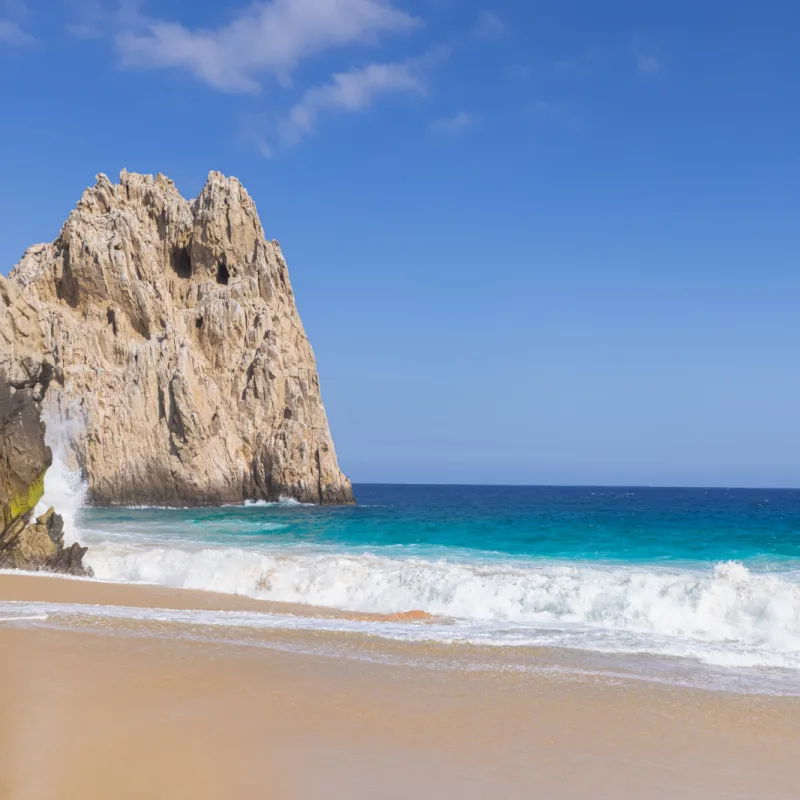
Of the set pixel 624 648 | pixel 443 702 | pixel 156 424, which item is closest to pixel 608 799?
pixel 443 702

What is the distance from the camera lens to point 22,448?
16.4 meters

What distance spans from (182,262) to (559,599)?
2401 inches

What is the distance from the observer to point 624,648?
988 centimetres

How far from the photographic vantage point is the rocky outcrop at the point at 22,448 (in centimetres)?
1620

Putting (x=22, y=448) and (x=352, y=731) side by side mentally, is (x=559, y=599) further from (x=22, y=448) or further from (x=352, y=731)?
(x=22, y=448)

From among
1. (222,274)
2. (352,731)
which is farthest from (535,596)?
(222,274)

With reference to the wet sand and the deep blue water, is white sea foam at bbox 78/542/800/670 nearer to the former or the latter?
the wet sand

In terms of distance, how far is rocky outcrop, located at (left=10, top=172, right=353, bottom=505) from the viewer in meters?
57.0

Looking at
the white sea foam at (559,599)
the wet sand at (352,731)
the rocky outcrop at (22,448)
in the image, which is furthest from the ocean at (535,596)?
the rocky outcrop at (22,448)

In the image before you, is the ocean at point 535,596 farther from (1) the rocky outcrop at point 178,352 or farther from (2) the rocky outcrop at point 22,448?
(1) the rocky outcrop at point 178,352

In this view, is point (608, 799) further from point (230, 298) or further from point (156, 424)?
point (230, 298)

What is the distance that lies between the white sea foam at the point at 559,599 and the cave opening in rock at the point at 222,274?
2036 inches

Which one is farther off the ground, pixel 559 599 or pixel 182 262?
pixel 182 262

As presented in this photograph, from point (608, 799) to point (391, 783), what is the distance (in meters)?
1.27
